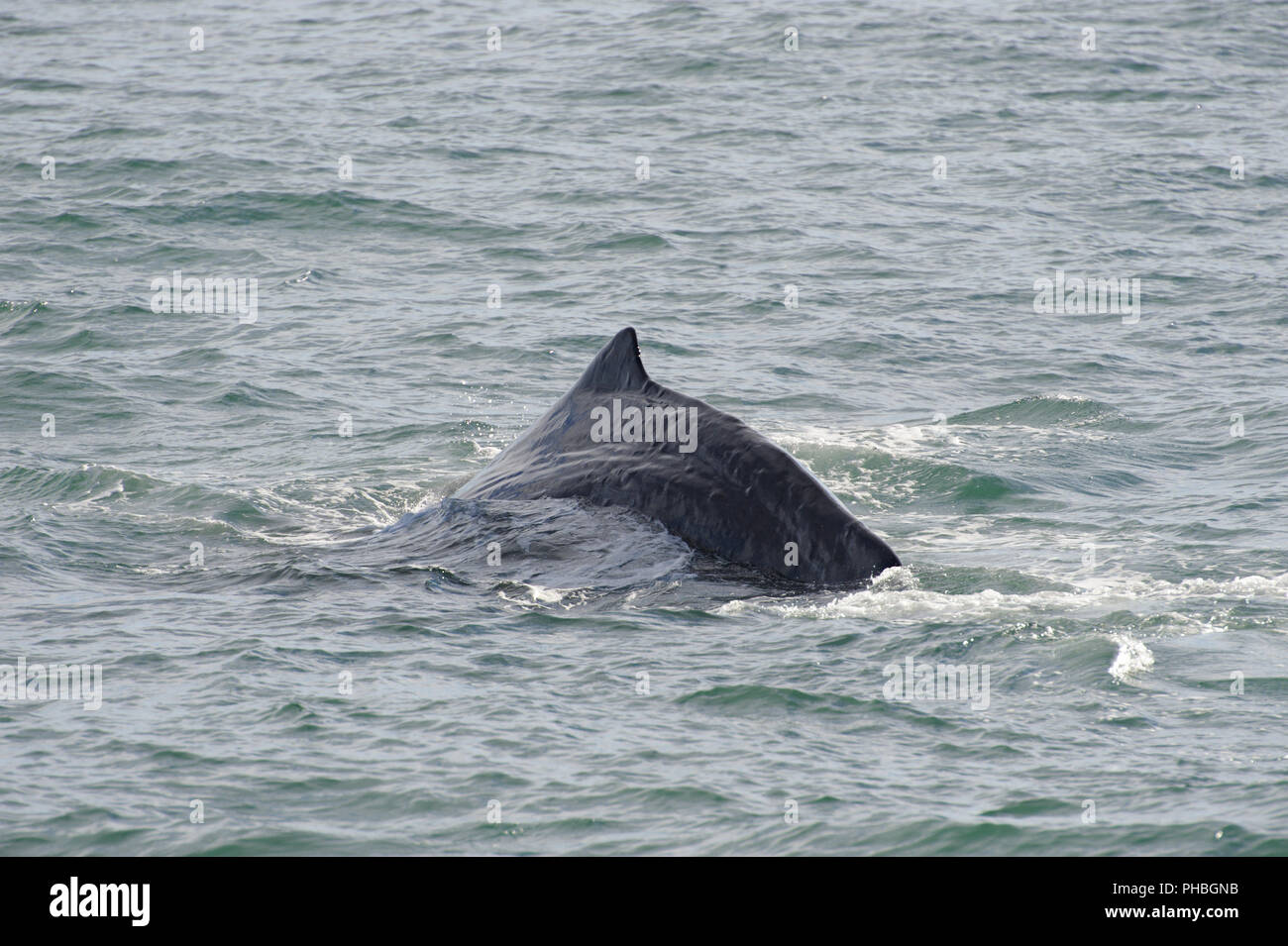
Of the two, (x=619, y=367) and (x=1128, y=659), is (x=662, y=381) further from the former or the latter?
(x=1128, y=659)

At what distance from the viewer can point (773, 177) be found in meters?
25.9

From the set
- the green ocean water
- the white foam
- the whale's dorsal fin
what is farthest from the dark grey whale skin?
the white foam

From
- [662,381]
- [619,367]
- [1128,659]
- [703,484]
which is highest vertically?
[619,367]

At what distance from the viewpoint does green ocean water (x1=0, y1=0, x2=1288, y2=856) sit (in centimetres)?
750

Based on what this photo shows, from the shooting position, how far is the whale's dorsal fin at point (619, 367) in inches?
407

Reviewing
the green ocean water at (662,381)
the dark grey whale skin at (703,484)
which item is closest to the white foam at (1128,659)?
the green ocean water at (662,381)

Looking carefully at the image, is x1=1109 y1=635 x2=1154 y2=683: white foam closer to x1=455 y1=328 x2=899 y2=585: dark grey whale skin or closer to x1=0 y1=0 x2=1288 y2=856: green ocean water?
x1=0 y1=0 x2=1288 y2=856: green ocean water

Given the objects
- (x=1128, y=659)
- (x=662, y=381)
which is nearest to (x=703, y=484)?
(x=1128, y=659)

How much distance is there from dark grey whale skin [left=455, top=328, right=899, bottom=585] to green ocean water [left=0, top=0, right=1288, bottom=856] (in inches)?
7.5

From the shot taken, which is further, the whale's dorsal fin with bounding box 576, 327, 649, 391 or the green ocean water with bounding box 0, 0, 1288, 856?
the whale's dorsal fin with bounding box 576, 327, 649, 391

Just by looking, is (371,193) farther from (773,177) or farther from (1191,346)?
(1191,346)

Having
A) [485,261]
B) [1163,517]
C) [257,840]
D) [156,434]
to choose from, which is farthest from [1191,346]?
[257,840]

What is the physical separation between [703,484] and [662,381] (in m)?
7.59

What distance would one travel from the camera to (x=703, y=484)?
973cm
